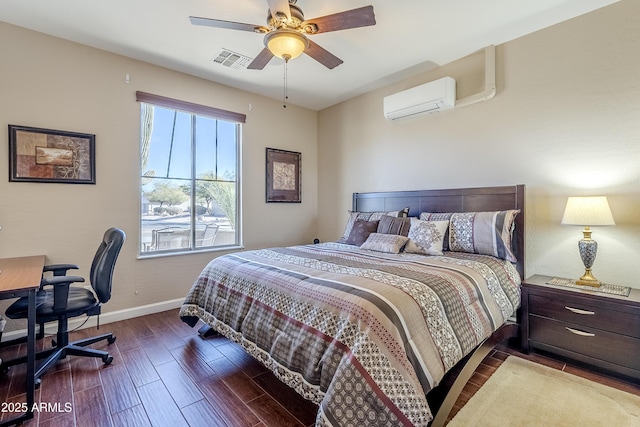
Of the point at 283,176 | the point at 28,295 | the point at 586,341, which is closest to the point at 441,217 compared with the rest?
the point at 586,341

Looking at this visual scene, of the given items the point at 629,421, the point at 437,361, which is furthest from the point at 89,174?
the point at 629,421

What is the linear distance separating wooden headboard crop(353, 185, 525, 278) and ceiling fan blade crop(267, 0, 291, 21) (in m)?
2.43

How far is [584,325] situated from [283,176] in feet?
12.6

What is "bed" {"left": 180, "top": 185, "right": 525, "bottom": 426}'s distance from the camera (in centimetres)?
136

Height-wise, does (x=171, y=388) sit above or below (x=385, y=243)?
below

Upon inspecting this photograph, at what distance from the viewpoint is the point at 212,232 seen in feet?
13.2

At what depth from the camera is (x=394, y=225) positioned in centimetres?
320

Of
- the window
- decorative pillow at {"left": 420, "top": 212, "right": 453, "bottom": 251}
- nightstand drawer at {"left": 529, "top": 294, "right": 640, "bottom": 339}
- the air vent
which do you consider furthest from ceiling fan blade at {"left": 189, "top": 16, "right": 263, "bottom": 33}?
nightstand drawer at {"left": 529, "top": 294, "right": 640, "bottom": 339}

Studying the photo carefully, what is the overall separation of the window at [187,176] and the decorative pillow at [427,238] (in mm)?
2480

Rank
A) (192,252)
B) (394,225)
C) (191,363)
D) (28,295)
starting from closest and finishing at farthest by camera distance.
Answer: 1. (28,295)
2. (191,363)
3. (394,225)
4. (192,252)

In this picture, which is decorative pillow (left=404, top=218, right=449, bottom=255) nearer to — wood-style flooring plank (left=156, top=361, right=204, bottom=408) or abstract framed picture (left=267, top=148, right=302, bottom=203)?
wood-style flooring plank (left=156, top=361, right=204, bottom=408)

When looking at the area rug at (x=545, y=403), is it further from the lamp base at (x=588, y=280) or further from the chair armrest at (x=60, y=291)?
the chair armrest at (x=60, y=291)

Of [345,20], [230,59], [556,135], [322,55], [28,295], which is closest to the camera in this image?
[28,295]

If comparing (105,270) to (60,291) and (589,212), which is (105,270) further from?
(589,212)
